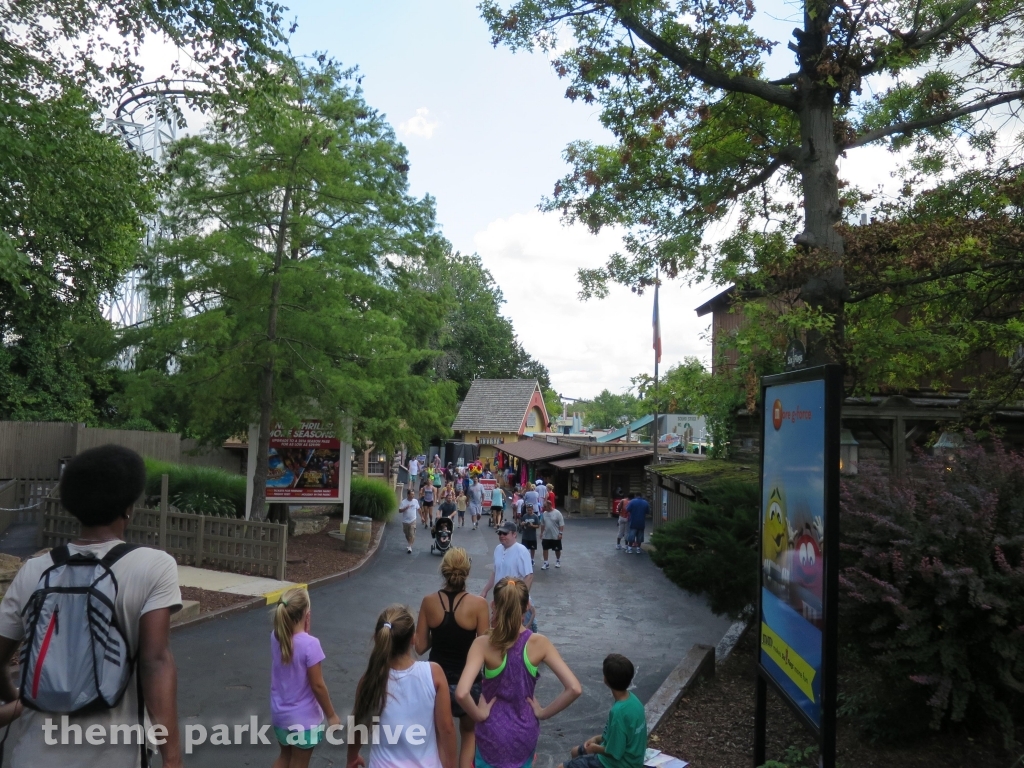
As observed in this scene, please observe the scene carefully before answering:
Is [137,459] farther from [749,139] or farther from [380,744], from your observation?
[749,139]

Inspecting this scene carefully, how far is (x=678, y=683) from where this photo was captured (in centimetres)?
802

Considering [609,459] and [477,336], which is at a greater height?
[477,336]

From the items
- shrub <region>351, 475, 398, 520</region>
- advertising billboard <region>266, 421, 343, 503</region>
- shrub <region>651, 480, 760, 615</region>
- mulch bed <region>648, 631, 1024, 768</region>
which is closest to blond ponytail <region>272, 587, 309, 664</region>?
mulch bed <region>648, 631, 1024, 768</region>

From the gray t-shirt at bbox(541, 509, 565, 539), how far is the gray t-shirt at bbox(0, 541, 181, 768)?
16.5m

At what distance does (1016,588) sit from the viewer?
515 centimetres

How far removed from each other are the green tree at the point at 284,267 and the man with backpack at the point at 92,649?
1259 cm

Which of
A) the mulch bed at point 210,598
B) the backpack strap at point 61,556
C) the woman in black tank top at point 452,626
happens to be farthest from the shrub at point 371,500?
the backpack strap at point 61,556

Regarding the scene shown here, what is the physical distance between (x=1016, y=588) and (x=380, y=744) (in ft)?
12.8

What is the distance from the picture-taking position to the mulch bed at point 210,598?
12.2 m

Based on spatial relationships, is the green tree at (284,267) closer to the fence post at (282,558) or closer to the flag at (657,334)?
the fence post at (282,558)

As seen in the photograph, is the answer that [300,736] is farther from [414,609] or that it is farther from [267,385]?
[267,385]

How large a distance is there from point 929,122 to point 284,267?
35.9 feet

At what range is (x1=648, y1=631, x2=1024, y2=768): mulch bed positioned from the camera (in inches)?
221

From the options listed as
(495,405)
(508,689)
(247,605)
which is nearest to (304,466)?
(247,605)
